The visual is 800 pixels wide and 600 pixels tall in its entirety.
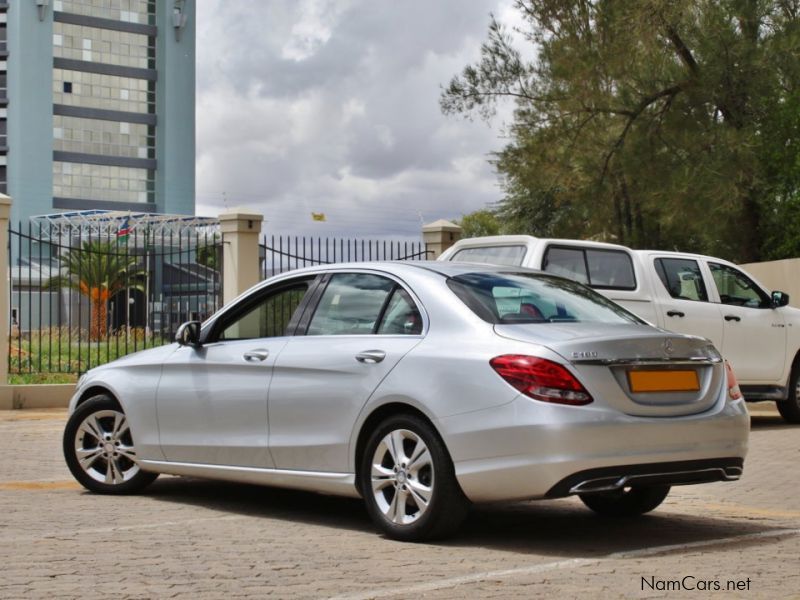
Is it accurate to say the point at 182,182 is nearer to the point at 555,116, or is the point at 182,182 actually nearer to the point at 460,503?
the point at 555,116

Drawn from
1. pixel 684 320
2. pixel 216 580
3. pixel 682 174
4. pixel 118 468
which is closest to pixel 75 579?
pixel 216 580

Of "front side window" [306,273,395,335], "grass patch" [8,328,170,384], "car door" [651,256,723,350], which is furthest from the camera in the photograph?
"grass patch" [8,328,170,384]

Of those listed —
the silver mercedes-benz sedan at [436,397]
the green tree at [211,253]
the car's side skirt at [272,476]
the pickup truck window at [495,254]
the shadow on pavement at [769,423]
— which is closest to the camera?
the silver mercedes-benz sedan at [436,397]

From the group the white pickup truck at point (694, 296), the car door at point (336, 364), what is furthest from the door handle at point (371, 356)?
the white pickup truck at point (694, 296)

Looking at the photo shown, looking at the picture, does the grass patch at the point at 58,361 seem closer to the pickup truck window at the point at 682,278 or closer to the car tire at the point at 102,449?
the pickup truck window at the point at 682,278

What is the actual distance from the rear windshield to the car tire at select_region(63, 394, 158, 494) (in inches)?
112

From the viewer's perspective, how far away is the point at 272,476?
7.57 meters

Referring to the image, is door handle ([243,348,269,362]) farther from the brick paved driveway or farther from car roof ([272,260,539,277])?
the brick paved driveway

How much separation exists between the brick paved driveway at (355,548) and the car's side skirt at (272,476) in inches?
9.0

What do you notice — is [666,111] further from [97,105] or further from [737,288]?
[97,105]

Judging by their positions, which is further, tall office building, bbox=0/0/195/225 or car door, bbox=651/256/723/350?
tall office building, bbox=0/0/195/225

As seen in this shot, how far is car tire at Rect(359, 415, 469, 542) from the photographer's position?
6523 millimetres

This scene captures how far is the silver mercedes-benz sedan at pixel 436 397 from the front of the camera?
636 cm

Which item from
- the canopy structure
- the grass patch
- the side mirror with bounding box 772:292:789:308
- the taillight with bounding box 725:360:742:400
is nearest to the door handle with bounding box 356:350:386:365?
the taillight with bounding box 725:360:742:400
